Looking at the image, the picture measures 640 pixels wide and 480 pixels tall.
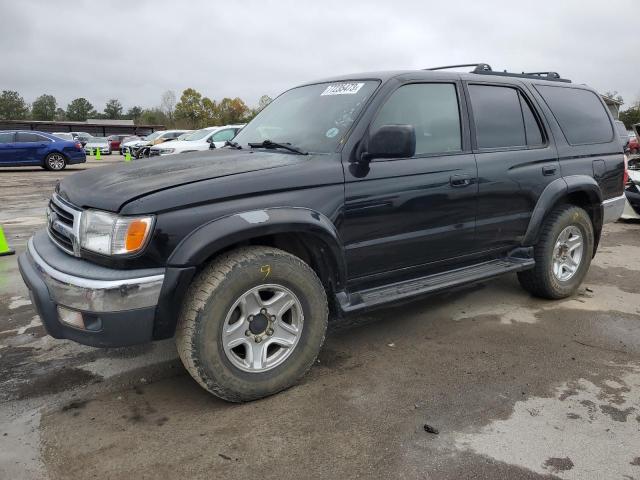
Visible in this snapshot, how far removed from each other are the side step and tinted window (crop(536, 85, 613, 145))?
1.29 m

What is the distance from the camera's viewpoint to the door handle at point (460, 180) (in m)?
3.60

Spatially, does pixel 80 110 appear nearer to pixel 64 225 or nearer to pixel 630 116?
pixel 630 116

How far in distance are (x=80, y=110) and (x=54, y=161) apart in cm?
9501

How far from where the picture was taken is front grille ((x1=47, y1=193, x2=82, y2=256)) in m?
2.74

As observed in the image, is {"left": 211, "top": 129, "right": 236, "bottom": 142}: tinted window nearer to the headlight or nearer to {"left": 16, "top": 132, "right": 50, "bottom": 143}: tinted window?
{"left": 16, "top": 132, "right": 50, "bottom": 143}: tinted window

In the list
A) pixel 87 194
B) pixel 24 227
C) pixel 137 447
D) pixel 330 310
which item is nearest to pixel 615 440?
pixel 330 310

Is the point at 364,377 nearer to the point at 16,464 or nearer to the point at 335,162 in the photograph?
the point at 335,162

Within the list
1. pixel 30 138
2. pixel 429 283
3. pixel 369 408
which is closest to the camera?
pixel 369 408

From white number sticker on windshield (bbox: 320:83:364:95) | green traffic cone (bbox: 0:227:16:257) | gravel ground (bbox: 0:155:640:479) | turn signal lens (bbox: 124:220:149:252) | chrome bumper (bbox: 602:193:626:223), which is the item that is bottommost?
gravel ground (bbox: 0:155:640:479)

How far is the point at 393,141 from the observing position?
3.05m

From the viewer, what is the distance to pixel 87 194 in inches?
110

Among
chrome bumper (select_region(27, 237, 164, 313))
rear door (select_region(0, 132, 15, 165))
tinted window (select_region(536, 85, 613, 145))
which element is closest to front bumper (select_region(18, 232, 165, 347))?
chrome bumper (select_region(27, 237, 164, 313))

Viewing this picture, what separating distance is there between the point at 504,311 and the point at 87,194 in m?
3.38

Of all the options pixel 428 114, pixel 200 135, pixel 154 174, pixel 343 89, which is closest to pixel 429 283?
pixel 428 114
